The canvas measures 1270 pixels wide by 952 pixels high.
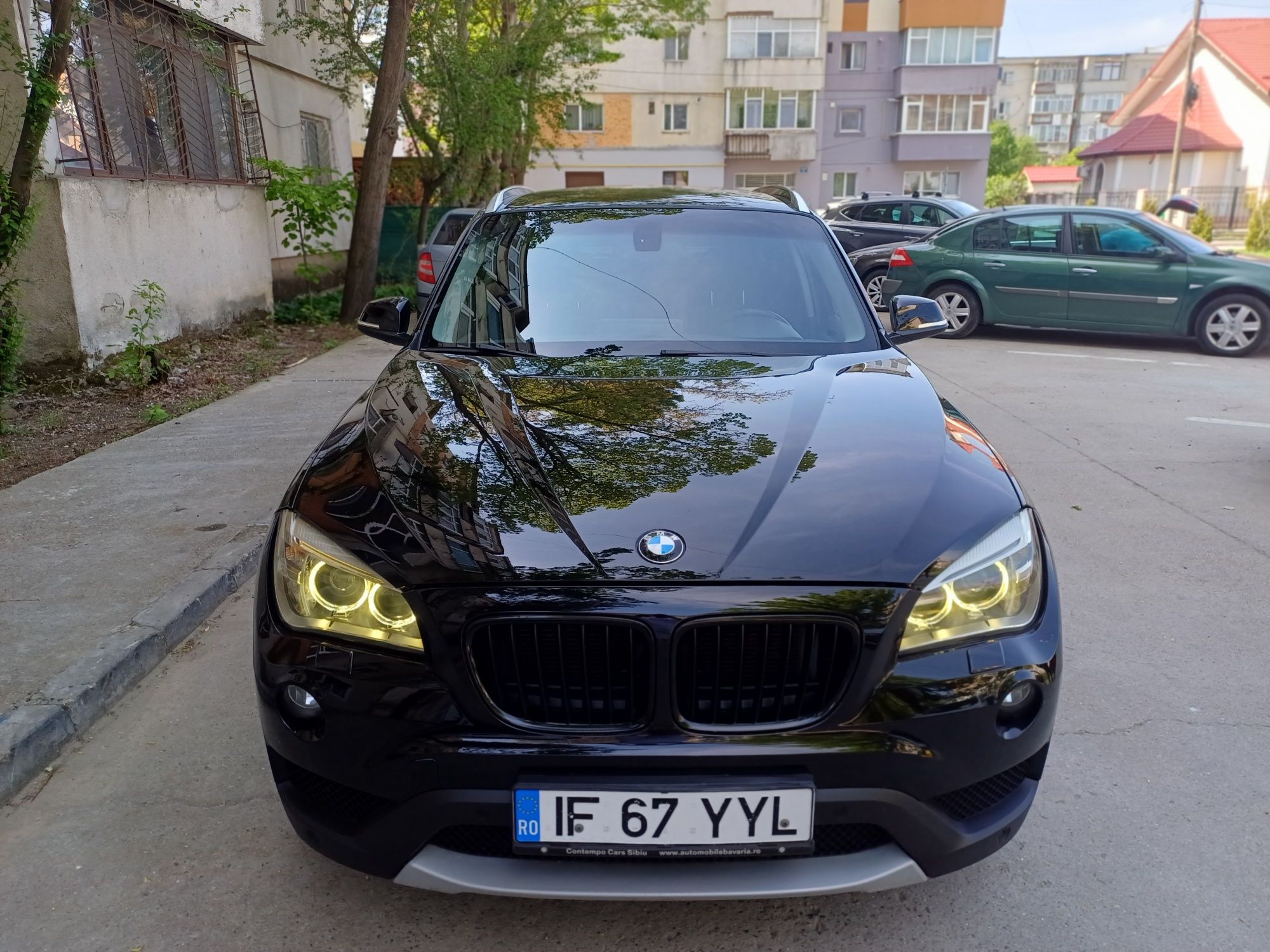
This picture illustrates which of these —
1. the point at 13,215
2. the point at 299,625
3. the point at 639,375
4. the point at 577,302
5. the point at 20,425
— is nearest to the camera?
the point at 299,625

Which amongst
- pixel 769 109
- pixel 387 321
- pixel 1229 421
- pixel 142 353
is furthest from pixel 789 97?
pixel 387 321

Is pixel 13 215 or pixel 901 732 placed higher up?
pixel 13 215

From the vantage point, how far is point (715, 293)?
367 centimetres

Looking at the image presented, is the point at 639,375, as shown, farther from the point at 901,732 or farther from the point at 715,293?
the point at 901,732

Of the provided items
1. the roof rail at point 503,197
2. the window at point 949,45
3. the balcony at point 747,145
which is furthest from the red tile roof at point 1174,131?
the roof rail at point 503,197

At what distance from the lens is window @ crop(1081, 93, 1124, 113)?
362 ft

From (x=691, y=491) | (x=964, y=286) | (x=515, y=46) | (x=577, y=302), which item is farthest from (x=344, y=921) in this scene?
(x=515, y=46)

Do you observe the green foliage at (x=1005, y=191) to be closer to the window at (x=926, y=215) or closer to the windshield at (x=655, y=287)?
the window at (x=926, y=215)

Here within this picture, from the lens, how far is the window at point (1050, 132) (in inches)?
4466

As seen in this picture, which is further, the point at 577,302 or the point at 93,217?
the point at 93,217

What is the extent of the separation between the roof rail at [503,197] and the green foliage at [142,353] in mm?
5093

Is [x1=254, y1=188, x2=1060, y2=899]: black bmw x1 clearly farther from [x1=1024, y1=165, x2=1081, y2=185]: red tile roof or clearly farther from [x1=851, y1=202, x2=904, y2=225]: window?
[x1=1024, y1=165, x2=1081, y2=185]: red tile roof

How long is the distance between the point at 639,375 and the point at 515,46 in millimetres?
16762

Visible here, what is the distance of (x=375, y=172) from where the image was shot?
12.8 meters
